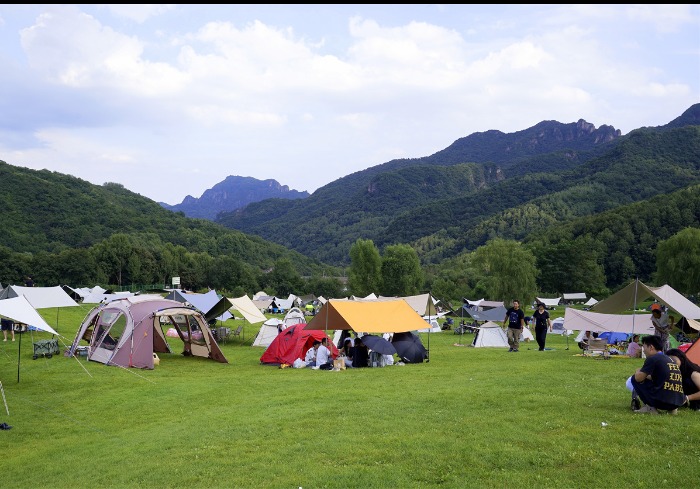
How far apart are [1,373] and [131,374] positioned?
11.0 feet

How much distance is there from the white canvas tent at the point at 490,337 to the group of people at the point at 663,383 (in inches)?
639

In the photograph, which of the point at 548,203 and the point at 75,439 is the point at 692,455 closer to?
the point at 75,439

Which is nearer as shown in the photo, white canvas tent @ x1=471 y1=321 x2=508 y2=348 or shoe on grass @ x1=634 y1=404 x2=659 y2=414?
shoe on grass @ x1=634 y1=404 x2=659 y2=414

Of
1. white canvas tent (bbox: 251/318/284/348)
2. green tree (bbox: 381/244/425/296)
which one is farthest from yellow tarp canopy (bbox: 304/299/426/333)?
green tree (bbox: 381/244/425/296)

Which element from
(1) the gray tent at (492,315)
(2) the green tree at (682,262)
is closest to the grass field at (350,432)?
(1) the gray tent at (492,315)

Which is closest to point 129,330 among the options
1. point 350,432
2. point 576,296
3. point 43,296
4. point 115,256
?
point 43,296

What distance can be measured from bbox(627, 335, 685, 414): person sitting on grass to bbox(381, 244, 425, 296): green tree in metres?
77.1

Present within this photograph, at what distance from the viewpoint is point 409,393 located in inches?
A: 451

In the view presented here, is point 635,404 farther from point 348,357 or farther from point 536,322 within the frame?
point 536,322

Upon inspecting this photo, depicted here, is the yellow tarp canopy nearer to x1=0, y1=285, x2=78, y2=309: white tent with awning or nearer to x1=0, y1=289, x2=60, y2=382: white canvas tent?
x1=0, y1=289, x2=60, y2=382: white canvas tent

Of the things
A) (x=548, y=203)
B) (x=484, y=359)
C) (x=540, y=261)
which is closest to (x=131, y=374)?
(x=484, y=359)

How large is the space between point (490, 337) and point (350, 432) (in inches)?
702

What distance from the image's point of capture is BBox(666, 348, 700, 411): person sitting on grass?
28.1 ft

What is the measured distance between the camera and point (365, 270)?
286 feet
